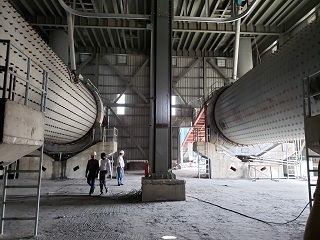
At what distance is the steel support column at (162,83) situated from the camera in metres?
7.79

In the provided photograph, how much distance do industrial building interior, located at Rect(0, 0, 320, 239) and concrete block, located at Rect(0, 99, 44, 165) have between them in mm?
15

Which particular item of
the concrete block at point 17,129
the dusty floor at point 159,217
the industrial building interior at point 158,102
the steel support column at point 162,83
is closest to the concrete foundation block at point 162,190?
the industrial building interior at point 158,102

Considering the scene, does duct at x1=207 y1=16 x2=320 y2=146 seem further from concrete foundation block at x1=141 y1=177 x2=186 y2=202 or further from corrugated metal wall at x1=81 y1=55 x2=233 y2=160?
corrugated metal wall at x1=81 y1=55 x2=233 y2=160

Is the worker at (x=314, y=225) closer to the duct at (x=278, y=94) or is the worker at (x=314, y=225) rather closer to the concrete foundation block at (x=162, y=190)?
the duct at (x=278, y=94)

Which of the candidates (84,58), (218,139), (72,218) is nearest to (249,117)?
(218,139)

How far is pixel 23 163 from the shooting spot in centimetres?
1306

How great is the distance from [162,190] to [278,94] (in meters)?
3.89

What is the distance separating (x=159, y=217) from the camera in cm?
544

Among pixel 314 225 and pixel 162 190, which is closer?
pixel 314 225

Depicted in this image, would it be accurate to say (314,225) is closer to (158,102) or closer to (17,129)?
(17,129)

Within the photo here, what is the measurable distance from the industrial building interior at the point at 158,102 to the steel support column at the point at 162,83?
1.2 inches

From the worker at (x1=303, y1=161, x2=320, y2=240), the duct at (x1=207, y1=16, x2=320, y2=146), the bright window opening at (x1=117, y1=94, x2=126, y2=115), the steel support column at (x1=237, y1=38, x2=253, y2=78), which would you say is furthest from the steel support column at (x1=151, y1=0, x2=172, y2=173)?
the bright window opening at (x1=117, y1=94, x2=126, y2=115)

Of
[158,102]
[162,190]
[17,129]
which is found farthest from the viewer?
[158,102]

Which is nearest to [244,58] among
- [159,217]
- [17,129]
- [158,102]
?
[158,102]
